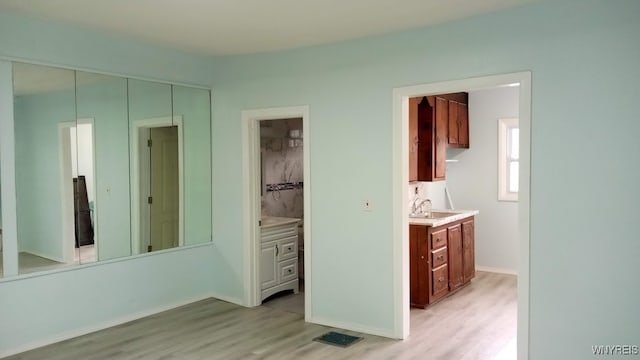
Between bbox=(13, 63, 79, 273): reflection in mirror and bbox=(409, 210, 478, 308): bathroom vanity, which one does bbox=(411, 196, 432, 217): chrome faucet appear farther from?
bbox=(13, 63, 79, 273): reflection in mirror

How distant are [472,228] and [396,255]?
223 cm

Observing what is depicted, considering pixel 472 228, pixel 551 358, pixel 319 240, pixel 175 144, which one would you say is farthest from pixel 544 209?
pixel 175 144

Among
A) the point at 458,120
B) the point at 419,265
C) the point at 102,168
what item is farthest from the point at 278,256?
the point at 458,120

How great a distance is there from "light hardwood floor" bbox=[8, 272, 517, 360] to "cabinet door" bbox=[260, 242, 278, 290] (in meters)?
0.30

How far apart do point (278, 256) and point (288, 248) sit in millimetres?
211

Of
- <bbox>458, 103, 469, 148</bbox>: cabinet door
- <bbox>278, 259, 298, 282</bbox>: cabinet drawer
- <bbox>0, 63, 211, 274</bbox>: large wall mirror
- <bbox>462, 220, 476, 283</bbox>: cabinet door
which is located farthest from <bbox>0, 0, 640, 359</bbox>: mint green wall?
<bbox>458, 103, 469, 148</bbox>: cabinet door

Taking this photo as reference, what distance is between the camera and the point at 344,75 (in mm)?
4418

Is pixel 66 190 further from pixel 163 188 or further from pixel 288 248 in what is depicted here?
pixel 288 248

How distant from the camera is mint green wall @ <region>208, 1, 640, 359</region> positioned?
319cm

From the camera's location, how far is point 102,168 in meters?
4.51

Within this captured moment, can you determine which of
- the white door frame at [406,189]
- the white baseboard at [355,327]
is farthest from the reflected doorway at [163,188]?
the white door frame at [406,189]


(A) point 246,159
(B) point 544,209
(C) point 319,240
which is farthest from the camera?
(A) point 246,159

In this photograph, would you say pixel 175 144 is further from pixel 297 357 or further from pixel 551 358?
pixel 551 358

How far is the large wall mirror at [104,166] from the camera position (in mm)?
3982
